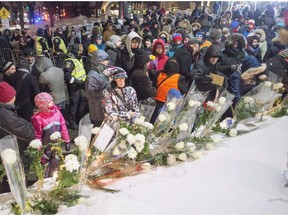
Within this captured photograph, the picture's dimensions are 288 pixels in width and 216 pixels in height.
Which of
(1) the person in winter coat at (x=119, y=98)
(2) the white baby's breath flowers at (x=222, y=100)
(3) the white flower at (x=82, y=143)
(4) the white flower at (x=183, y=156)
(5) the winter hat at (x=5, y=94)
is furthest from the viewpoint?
(1) the person in winter coat at (x=119, y=98)

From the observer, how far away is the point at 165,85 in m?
4.06

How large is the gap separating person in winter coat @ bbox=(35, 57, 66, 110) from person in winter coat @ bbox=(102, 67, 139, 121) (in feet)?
5.82

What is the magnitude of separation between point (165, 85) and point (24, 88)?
2.04 m

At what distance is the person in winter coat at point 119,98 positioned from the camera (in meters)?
3.40

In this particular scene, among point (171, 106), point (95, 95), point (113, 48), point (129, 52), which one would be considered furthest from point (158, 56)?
point (171, 106)

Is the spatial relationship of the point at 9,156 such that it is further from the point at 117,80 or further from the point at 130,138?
the point at 117,80

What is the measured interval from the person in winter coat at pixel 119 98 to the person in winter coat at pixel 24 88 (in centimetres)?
164

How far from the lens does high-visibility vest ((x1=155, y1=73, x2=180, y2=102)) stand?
403 cm

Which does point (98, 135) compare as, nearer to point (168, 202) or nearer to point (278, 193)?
point (168, 202)

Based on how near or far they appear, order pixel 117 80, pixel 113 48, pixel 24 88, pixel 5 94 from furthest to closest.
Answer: pixel 113 48, pixel 24 88, pixel 117 80, pixel 5 94

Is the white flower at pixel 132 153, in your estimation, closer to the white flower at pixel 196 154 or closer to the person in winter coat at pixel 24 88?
the white flower at pixel 196 154

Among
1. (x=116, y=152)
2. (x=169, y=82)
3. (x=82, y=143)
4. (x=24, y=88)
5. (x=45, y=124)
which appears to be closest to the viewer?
(x=82, y=143)

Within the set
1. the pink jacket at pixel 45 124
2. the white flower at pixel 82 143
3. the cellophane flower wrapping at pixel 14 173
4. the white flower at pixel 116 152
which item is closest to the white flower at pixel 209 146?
the white flower at pixel 116 152

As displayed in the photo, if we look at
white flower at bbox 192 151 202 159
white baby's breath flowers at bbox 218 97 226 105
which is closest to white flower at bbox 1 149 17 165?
white flower at bbox 192 151 202 159
